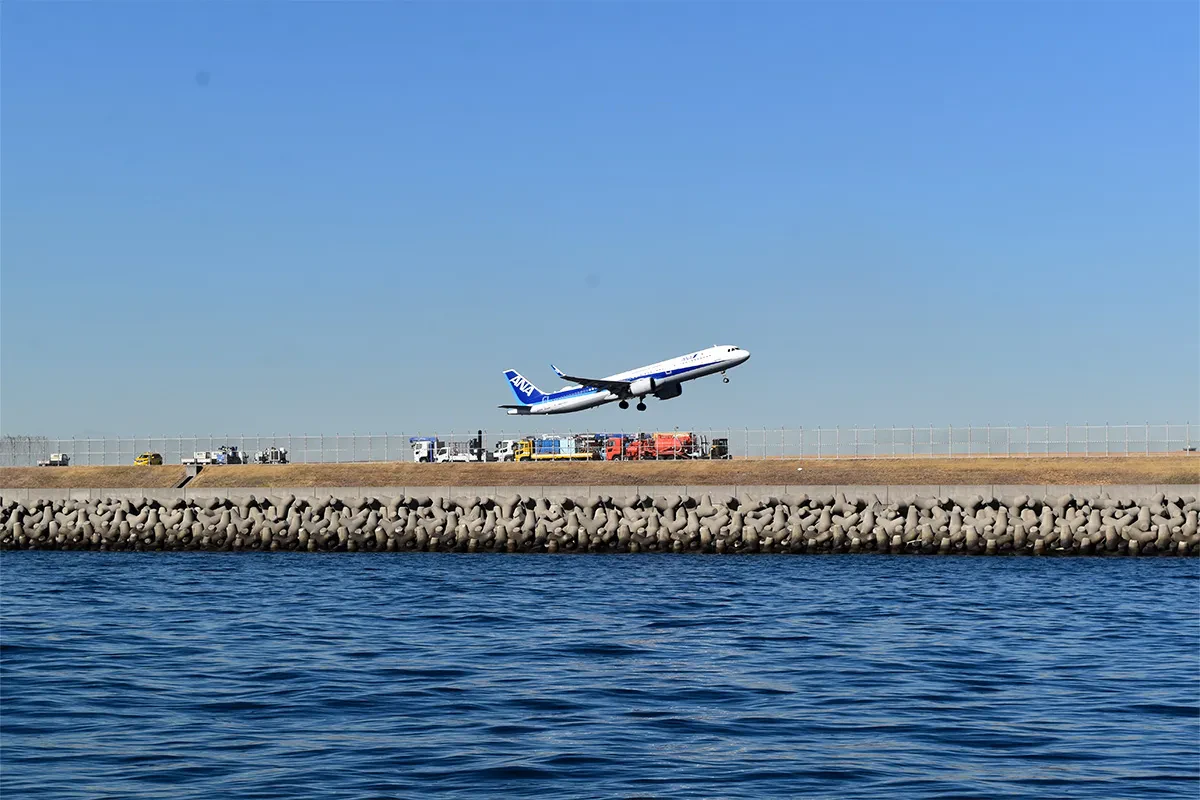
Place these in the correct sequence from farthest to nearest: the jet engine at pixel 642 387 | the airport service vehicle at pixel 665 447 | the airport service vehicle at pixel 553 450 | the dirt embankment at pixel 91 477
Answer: the jet engine at pixel 642 387, the airport service vehicle at pixel 553 450, the airport service vehicle at pixel 665 447, the dirt embankment at pixel 91 477

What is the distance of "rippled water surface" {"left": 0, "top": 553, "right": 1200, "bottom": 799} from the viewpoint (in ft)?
46.9

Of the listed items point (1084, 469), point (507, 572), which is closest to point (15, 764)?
point (507, 572)

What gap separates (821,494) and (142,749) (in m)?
35.3

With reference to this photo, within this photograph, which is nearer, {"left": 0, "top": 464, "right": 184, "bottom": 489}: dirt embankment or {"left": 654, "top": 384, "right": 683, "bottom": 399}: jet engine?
{"left": 0, "top": 464, "right": 184, "bottom": 489}: dirt embankment

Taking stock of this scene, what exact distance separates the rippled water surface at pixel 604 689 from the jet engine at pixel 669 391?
186ft

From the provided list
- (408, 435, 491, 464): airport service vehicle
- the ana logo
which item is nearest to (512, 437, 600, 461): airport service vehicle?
(408, 435, 491, 464): airport service vehicle

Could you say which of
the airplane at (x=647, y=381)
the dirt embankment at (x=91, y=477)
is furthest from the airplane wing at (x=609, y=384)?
the dirt embankment at (x=91, y=477)

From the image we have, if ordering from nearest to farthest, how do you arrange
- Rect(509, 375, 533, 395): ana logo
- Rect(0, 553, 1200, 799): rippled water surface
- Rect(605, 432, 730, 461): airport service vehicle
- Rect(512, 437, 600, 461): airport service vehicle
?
Rect(0, 553, 1200, 799): rippled water surface → Rect(605, 432, 730, 461): airport service vehicle → Rect(512, 437, 600, 461): airport service vehicle → Rect(509, 375, 533, 395): ana logo

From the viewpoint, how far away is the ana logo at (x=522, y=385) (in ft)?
362

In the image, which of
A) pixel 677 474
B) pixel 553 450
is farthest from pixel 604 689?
pixel 553 450

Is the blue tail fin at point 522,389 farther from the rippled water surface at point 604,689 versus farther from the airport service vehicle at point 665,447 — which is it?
the rippled water surface at point 604,689

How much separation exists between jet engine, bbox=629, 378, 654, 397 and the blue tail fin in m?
16.8

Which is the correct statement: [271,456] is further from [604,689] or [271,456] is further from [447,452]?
[604,689]

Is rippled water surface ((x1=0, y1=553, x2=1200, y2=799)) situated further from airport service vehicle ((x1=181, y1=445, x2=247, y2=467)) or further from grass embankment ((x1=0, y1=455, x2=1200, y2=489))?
A: airport service vehicle ((x1=181, y1=445, x2=247, y2=467))
